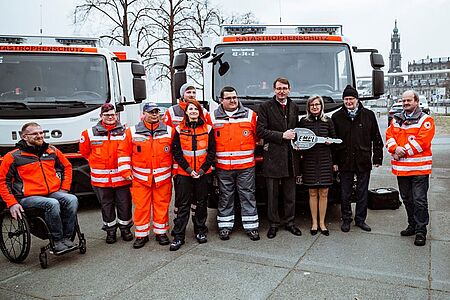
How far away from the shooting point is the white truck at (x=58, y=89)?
20.6 feet

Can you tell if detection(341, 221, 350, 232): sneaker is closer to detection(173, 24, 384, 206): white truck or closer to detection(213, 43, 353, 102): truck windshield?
detection(173, 24, 384, 206): white truck

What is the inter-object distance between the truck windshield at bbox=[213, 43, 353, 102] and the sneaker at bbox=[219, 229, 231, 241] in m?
1.70

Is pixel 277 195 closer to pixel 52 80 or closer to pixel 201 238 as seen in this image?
pixel 201 238

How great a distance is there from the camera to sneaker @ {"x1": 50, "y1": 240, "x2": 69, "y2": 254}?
180 inches

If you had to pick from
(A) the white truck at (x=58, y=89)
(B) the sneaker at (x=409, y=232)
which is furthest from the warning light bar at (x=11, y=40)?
(B) the sneaker at (x=409, y=232)

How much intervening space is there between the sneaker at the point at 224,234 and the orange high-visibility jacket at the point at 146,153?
96cm

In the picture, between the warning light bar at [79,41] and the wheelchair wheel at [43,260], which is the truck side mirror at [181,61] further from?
the wheelchair wheel at [43,260]

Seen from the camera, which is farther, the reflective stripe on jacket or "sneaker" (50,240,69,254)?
the reflective stripe on jacket

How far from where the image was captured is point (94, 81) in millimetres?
6852

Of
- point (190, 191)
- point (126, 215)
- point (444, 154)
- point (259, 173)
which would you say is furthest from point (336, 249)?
point (444, 154)

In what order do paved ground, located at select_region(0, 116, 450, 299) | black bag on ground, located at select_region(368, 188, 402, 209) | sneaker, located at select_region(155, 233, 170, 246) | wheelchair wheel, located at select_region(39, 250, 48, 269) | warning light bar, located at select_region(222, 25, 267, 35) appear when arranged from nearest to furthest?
paved ground, located at select_region(0, 116, 450, 299) < wheelchair wheel, located at select_region(39, 250, 48, 269) < sneaker, located at select_region(155, 233, 170, 246) < warning light bar, located at select_region(222, 25, 267, 35) < black bag on ground, located at select_region(368, 188, 402, 209)

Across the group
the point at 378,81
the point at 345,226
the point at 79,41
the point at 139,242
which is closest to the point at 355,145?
the point at 345,226

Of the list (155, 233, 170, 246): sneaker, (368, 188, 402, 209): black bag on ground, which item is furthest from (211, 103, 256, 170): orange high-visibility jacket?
(368, 188, 402, 209): black bag on ground

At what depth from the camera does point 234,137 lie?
522 cm
